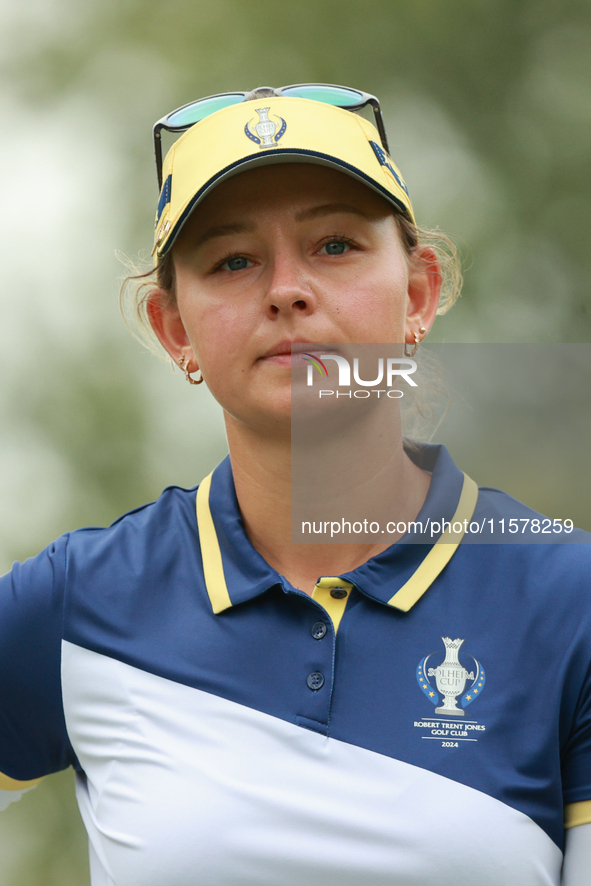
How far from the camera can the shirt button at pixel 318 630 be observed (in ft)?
4.03

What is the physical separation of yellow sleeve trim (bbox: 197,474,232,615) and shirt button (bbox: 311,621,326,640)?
13 cm

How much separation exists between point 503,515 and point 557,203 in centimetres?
213

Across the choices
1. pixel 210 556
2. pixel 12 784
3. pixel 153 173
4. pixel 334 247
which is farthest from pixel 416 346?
→ pixel 153 173

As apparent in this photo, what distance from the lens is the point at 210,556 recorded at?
1.38 meters

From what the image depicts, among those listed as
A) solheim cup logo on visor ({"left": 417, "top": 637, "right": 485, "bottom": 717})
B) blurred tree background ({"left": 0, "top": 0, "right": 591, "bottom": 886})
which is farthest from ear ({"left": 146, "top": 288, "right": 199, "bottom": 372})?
blurred tree background ({"left": 0, "top": 0, "right": 591, "bottom": 886})

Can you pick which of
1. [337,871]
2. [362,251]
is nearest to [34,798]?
[337,871]

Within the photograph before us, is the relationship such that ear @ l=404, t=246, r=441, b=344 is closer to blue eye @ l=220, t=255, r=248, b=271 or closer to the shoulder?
blue eye @ l=220, t=255, r=248, b=271

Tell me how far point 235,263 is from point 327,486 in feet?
1.12

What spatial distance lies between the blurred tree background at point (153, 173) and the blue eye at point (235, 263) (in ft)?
5.92

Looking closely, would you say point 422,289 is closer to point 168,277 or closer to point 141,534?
point 168,277

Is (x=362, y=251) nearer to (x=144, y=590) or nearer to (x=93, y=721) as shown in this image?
(x=144, y=590)

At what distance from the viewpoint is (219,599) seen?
4.28 ft

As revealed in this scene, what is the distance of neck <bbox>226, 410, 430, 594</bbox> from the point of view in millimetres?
1318

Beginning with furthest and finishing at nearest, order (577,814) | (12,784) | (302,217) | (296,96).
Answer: (12,784) → (296,96) → (302,217) → (577,814)
